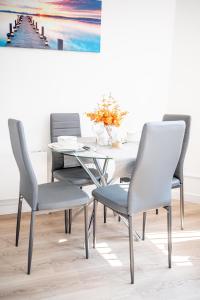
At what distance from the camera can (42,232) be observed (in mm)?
2951

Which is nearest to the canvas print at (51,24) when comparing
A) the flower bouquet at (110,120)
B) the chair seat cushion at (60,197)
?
the flower bouquet at (110,120)

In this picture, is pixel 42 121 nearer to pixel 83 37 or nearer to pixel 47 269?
pixel 83 37

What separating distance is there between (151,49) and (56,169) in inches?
71.1

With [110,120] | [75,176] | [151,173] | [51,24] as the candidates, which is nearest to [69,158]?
[75,176]

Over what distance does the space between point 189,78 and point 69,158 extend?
1.67 meters

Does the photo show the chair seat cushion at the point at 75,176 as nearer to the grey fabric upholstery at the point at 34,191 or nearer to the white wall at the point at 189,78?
the grey fabric upholstery at the point at 34,191

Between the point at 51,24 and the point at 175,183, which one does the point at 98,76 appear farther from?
the point at 175,183

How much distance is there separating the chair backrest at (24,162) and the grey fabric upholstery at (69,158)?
2.05 feet

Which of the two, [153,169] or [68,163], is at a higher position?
[153,169]

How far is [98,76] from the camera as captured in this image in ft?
11.9

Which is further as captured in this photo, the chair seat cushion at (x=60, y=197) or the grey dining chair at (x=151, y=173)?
the chair seat cushion at (x=60, y=197)

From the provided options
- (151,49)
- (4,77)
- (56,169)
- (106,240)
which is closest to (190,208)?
(106,240)

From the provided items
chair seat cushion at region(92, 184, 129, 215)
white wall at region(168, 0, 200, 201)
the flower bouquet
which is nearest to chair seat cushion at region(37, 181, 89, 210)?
chair seat cushion at region(92, 184, 129, 215)

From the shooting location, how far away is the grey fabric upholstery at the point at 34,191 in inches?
86.0
